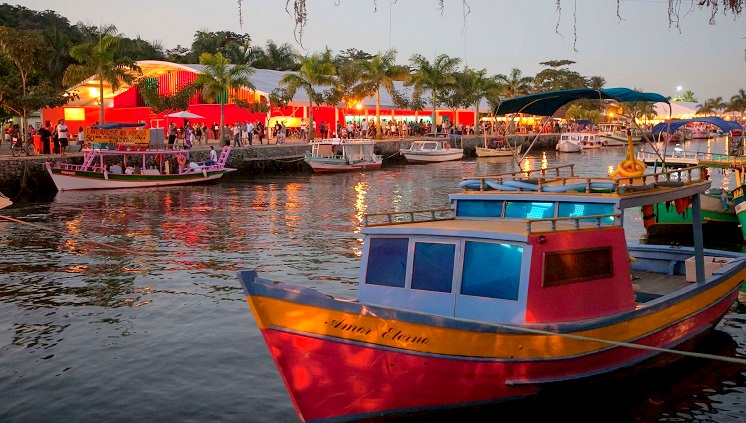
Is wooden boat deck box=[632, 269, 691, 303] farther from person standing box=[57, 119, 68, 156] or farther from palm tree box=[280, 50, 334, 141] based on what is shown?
palm tree box=[280, 50, 334, 141]

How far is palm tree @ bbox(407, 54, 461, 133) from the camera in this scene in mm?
80438

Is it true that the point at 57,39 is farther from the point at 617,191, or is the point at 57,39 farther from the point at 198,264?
the point at 617,191

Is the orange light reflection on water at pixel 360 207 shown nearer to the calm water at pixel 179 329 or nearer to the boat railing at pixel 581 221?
the calm water at pixel 179 329

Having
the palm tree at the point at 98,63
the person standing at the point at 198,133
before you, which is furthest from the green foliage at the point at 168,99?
the palm tree at the point at 98,63

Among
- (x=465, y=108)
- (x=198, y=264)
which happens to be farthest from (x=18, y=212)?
(x=465, y=108)

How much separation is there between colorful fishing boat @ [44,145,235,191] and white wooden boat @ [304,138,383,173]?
9.39 meters

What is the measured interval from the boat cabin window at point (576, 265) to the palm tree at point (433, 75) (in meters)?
69.4

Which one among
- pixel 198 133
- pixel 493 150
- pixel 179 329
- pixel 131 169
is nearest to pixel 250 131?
pixel 198 133

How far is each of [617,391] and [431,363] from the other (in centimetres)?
383

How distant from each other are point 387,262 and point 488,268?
1.47 m

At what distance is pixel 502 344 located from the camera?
32.8 ft

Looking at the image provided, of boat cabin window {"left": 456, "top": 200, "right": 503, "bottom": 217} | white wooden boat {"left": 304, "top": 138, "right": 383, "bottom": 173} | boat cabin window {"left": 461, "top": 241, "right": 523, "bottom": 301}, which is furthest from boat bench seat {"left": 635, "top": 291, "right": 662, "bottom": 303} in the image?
white wooden boat {"left": 304, "top": 138, "right": 383, "bottom": 173}

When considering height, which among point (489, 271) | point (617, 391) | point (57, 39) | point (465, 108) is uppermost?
point (57, 39)

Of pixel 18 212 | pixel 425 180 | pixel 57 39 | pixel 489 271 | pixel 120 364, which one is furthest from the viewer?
pixel 57 39
